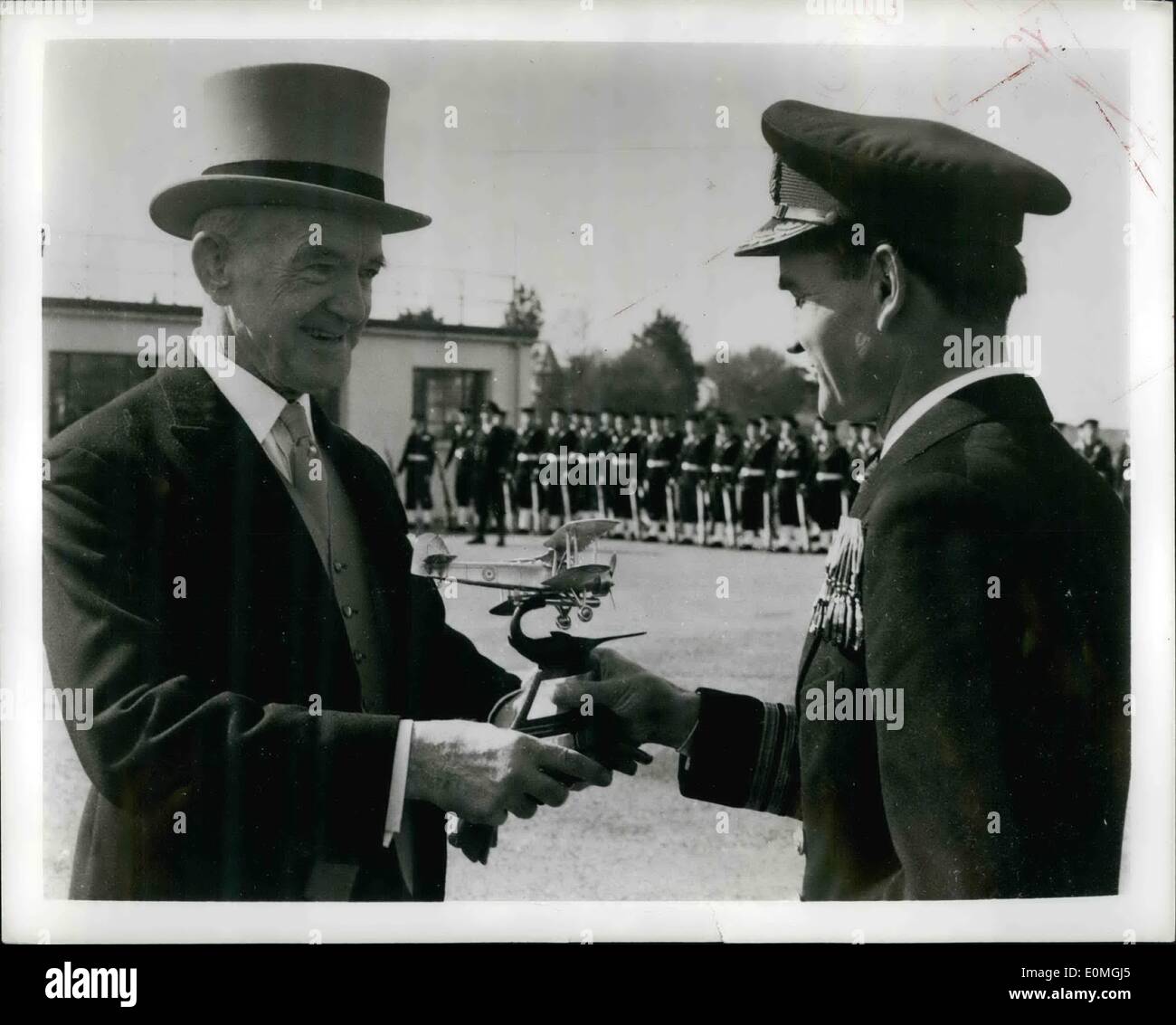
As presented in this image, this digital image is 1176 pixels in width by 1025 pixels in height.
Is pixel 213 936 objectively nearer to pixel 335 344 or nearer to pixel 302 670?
pixel 302 670

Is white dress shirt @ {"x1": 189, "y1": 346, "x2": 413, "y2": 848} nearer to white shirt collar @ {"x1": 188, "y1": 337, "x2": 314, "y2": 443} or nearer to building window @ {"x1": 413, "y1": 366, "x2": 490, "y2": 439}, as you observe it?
white shirt collar @ {"x1": 188, "y1": 337, "x2": 314, "y2": 443}

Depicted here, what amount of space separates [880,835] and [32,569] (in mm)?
2271

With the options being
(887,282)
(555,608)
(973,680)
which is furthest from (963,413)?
(555,608)

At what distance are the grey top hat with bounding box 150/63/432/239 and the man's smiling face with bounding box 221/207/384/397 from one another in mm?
65

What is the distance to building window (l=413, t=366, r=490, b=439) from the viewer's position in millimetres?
3262

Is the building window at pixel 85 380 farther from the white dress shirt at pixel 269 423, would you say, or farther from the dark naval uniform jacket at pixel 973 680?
the dark naval uniform jacket at pixel 973 680

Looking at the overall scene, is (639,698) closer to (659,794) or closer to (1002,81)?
(659,794)

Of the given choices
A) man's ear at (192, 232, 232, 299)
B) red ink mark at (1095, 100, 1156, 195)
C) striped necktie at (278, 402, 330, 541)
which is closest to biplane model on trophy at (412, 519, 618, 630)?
striped necktie at (278, 402, 330, 541)

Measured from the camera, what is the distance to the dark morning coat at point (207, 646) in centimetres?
303

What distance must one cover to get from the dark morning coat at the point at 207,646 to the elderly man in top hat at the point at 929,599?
0.59 metres

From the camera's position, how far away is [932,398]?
2.94m

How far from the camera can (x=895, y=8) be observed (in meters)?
3.27

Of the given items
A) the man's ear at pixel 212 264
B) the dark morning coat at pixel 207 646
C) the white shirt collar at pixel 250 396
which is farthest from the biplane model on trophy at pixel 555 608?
the man's ear at pixel 212 264
